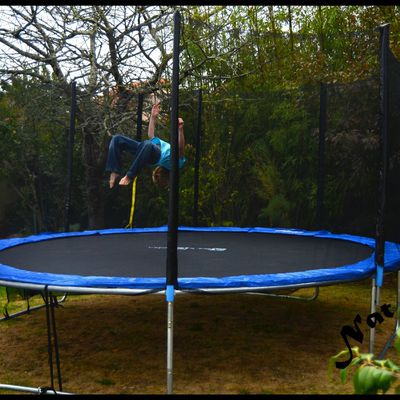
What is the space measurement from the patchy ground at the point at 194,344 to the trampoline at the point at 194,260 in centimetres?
39

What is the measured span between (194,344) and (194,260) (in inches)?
16.0

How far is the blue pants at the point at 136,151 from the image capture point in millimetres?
3600

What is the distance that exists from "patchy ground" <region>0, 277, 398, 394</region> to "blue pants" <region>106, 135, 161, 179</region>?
89cm

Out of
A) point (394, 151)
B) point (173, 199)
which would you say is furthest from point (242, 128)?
point (173, 199)

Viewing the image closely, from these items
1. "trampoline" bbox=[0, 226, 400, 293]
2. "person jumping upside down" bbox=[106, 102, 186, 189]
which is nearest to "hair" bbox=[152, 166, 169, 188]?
"person jumping upside down" bbox=[106, 102, 186, 189]

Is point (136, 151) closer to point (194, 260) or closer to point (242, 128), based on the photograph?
point (194, 260)

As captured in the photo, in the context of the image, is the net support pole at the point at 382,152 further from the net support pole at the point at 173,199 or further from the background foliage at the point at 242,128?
the background foliage at the point at 242,128

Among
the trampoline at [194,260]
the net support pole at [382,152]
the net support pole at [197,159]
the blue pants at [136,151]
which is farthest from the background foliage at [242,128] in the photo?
the net support pole at [382,152]

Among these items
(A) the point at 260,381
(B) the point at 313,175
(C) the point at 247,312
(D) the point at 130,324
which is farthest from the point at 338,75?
(A) the point at 260,381

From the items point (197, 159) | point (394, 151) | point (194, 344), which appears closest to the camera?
point (194, 344)

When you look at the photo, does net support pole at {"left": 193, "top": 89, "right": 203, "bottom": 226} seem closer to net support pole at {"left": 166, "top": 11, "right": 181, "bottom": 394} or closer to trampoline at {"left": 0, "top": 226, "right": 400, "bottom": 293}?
trampoline at {"left": 0, "top": 226, "right": 400, "bottom": 293}

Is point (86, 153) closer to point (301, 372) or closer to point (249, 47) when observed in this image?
point (249, 47)

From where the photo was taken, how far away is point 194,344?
2.80 m

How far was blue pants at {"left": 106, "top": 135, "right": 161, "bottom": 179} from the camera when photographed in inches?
142
